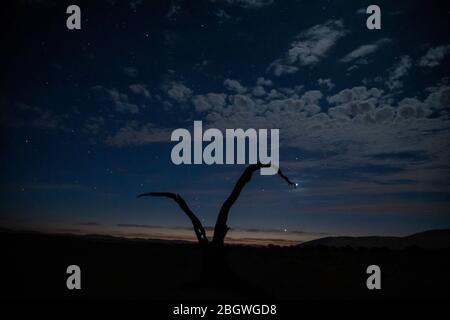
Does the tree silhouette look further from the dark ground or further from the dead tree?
the dark ground

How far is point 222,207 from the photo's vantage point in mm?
10297

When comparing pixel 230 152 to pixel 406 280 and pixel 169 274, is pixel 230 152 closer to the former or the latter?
pixel 169 274

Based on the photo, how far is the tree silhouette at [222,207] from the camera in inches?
399

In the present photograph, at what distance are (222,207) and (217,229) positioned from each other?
2.03 feet

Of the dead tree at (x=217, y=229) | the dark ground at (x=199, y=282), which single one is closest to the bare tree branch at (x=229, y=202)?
the dead tree at (x=217, y=229)

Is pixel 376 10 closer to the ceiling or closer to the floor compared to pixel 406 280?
closer to the ceiling

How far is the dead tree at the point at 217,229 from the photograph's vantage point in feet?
33.3

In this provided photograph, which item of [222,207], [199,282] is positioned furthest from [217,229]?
[199,282]

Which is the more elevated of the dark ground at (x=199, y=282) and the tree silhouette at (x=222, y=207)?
the tree silhouette at (x=222, y=207)

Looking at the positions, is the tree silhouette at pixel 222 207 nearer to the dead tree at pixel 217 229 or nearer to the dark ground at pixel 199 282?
the dead tree at pixel 217 229

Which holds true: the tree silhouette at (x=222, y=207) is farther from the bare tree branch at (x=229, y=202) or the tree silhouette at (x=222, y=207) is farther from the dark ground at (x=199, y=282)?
the dark ground at (x=199, y=282)

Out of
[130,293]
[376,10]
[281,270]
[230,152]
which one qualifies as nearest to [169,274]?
[130,293]
